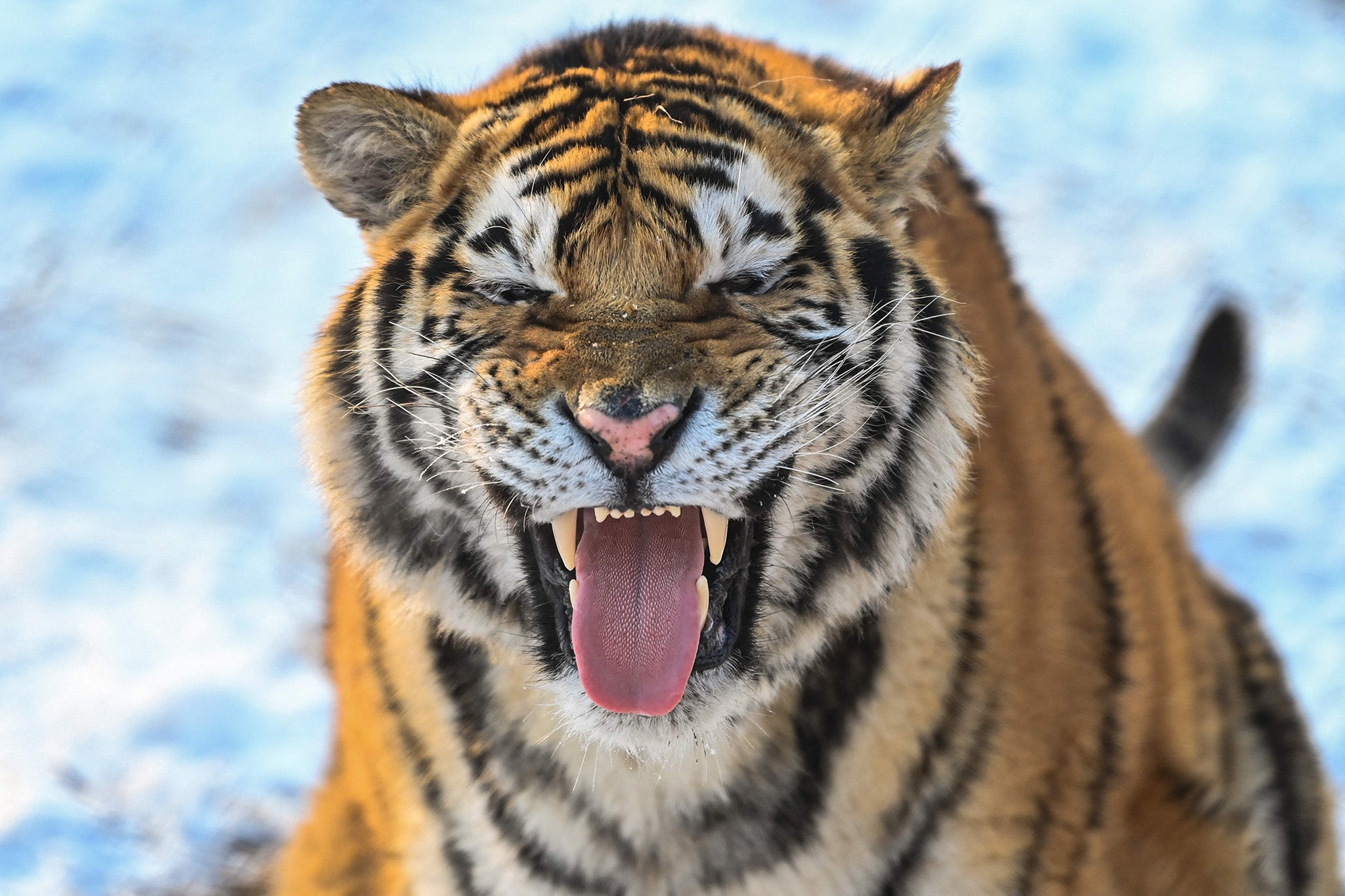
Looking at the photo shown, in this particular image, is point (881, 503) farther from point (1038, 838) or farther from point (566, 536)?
point (1038, 838)

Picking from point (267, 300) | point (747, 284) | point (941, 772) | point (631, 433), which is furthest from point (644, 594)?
point (267, 300)

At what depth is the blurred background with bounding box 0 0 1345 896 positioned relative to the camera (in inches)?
86.8

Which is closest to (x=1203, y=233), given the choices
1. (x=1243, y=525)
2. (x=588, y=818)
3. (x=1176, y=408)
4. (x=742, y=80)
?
(x=1243, y=525)

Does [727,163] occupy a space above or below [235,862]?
above

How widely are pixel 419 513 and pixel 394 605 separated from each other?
12 centimetres

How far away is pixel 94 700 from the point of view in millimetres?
2250

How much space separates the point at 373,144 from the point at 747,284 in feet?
1.23

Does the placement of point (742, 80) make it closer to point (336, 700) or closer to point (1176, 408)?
point (336, 700)

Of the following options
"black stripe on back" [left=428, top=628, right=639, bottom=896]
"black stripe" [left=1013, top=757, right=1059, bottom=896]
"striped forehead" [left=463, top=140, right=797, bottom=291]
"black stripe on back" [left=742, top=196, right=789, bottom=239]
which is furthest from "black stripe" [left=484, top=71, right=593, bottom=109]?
"black stripe" [left=1013, top=757, right=1059, bottom=896]

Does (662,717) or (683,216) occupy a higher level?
(683,216)

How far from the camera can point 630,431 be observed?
3.51ft

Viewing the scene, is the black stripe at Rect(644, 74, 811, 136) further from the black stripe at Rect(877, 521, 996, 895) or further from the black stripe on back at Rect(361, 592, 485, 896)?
the black stripe on back at Rect(361, 592, 485, 896)

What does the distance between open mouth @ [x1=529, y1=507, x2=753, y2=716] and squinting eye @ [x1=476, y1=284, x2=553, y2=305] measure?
192 millimetres

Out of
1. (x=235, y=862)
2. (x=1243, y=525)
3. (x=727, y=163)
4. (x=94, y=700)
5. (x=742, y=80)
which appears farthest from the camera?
(x=1243, y=525)
